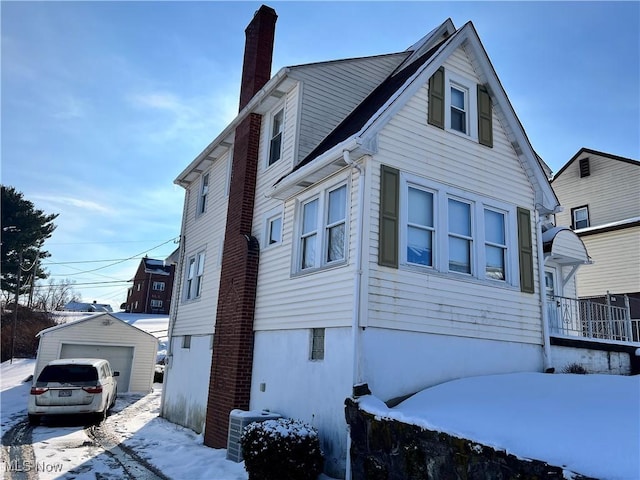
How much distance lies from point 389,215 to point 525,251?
373cm

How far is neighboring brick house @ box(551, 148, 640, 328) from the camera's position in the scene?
18578 mm

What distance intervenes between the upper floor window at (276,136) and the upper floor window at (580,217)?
15808 mm

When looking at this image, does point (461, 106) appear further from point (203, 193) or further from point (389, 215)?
point (203, 193)

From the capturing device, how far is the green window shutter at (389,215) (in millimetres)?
8305

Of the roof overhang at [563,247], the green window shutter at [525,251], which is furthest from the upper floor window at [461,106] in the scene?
the roof overhang at [563,247]

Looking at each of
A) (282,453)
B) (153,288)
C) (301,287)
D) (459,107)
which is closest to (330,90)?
(459,107)

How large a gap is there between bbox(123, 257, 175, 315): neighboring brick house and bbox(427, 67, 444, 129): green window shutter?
58980 mm

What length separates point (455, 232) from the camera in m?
9.49

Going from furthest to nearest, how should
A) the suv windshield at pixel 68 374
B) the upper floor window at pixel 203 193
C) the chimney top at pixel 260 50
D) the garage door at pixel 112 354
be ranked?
the garage door at pixel 112 354 → the upper floor window at pixel 203 193 → the chimney top at pixel 260 50 → the suv windshield at pixel 68 374

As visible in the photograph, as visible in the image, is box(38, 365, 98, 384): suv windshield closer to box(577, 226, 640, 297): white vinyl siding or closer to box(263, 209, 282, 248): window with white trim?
box(263, 209, 282, 248): window with white trim

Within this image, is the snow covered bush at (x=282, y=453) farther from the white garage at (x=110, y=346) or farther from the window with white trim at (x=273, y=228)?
the white garage at (x=110, y=346)

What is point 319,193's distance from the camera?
979 cm

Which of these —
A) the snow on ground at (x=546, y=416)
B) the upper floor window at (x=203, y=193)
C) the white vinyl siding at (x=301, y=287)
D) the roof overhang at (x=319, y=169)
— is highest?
the upper floor window at (x=203, y=193)

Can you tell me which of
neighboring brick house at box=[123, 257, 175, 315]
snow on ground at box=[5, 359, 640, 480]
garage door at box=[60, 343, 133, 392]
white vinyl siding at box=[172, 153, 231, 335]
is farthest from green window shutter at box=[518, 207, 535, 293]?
neighboring brick house at box=[123, 257, 175, 315]
